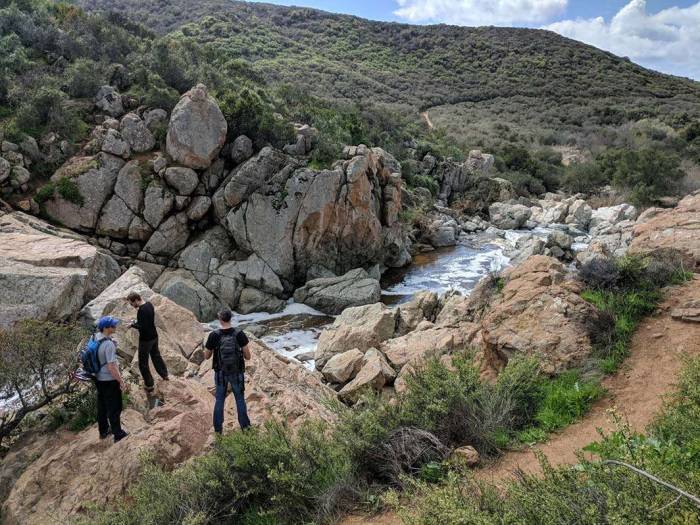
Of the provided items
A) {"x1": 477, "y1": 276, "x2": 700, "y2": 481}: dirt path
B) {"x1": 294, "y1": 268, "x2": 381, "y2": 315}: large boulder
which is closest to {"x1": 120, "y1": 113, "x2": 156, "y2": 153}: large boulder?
{"x1": 294, "y1": 268, "x2": 381, "y2": 315}: large boulder

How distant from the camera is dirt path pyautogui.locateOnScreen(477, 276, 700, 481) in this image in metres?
4.84

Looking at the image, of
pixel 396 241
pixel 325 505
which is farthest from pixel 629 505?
pixel 396 241

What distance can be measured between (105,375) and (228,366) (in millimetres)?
1664

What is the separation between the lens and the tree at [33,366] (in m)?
6.62

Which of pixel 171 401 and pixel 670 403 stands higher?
pixel 670 403

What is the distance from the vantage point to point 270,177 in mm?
18406

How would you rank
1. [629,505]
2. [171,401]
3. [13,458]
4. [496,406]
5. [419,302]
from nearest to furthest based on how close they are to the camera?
[629,505] → [496,406] → [13,458] → [171,401] → [419,302]

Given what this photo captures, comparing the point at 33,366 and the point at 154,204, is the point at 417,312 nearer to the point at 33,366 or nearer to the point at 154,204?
the point at 33,366

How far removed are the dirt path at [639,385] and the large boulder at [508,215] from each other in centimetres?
2223

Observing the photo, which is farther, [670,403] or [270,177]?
[270,177]

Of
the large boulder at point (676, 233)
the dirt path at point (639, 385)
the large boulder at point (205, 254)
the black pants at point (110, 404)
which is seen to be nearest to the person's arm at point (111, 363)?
the black pants at point (110, 404)

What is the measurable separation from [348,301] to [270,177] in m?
6.28

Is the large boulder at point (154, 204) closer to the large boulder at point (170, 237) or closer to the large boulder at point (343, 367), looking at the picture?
the large boulder at point (170, 237)

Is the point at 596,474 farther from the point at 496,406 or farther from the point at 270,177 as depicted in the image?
the point at 270,177
